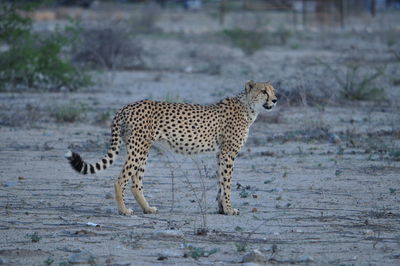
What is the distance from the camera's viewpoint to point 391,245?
7047 mm

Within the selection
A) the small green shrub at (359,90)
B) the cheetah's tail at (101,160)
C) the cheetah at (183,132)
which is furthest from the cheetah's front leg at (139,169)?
the small green shrub at (359,90)

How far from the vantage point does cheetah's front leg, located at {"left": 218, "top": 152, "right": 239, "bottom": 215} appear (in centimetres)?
837

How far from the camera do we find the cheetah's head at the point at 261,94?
881cm

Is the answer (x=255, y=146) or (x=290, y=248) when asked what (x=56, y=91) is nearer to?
(x=255, y=146)

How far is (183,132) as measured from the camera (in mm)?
8461

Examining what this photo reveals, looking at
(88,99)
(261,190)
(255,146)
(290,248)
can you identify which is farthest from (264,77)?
(290,248)

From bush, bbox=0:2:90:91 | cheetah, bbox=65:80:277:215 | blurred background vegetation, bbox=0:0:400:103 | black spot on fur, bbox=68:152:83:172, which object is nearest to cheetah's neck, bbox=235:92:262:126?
cheetah, bbox=65:80:277:215

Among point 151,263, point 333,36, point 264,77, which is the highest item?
point 151,263

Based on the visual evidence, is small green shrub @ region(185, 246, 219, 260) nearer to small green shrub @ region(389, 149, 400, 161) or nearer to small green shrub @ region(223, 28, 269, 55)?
small green shrub @ region(389, 149, 400, 161)

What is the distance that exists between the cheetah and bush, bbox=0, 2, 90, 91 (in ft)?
31.3

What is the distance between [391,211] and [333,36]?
27163mm

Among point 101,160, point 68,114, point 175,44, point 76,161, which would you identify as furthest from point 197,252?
point 175,44

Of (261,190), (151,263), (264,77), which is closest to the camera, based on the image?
(151,263)

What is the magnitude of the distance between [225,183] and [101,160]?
1.25 metres
